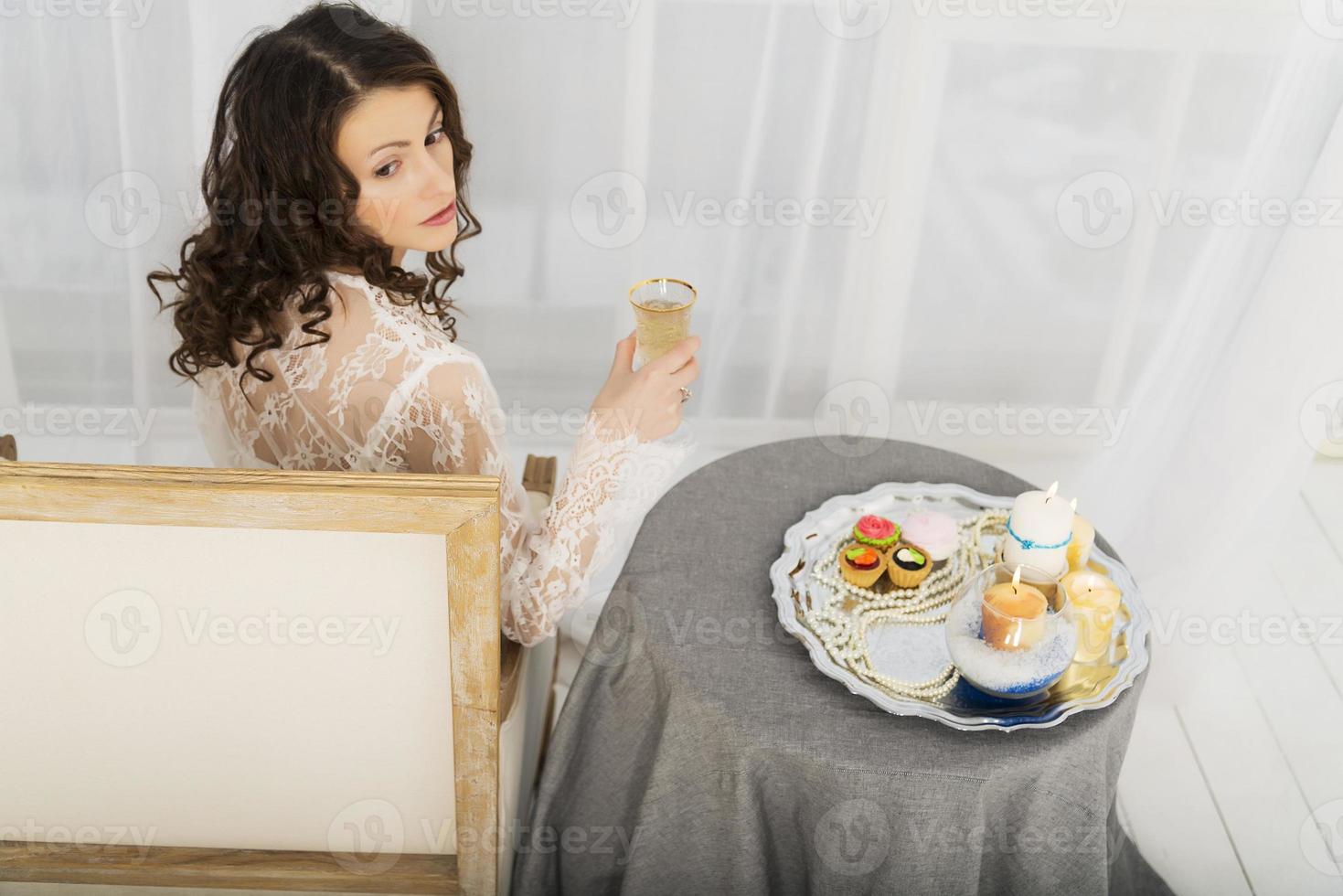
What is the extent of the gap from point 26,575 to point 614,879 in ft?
3.01

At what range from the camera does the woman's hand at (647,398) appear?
1.48 meters

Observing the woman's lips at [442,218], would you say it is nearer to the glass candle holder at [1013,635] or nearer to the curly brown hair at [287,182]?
the curly brown hair at [287,182]

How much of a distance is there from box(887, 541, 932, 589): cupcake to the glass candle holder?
0.54 feet

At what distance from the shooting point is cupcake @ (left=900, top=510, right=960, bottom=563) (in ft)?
5.03

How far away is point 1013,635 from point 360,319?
0.85m

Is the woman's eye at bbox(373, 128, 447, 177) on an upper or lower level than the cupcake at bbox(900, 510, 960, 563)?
upper

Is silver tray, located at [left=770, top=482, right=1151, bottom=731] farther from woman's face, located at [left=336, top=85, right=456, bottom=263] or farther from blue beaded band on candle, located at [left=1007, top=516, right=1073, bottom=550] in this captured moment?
woman's face, located at [left=336, top=85, right=456, bottom=263]

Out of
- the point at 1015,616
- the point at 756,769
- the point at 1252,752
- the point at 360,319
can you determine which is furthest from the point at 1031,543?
the point at 1252,752

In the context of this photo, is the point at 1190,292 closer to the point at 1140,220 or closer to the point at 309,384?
the point at 1140,220

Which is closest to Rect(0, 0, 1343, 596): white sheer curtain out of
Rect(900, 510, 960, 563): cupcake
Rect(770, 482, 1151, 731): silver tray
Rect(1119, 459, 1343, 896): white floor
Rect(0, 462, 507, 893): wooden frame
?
Rect(1119, 459, 1343, 896): white floor

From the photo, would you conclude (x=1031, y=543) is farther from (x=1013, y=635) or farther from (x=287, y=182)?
(x=287, y=182)

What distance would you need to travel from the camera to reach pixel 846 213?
7.77ft

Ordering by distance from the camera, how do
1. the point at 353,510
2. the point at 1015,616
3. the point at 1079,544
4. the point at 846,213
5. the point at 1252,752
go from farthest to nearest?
the point at 846,213 → the point at 1252,752 → the point at 1079,544 → the point at 1015,616 → the point at 353,510

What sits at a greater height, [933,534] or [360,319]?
[360,319]
